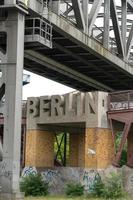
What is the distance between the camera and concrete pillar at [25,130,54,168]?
142 ft

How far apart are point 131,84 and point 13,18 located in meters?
31.3

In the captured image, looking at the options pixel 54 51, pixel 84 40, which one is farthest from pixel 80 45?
pixel 54 51

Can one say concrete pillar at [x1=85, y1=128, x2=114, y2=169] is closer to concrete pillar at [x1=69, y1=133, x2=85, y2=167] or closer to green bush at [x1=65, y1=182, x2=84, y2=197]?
green bush at [x1=65, y1=182, x2=84, y2=197]

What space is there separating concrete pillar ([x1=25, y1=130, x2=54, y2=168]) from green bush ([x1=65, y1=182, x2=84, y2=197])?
5175 millimetres

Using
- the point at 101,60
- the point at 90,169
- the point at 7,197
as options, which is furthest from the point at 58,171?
the point at 7,197

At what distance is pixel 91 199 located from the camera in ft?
114

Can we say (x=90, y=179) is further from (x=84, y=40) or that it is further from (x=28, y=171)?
(x=84, y=40)

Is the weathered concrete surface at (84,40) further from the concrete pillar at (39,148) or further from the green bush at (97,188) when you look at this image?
the green bush at (97,188)

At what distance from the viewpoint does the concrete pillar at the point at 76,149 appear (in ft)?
162

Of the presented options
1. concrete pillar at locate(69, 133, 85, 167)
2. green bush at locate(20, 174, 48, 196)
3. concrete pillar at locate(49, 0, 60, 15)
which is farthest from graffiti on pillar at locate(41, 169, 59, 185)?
concrete pillar at locate(49, 0, 60, 15)

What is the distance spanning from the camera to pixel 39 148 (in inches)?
1715

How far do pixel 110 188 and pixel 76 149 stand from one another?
47.8ft

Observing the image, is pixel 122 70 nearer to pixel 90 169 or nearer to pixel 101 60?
pixel 101 60

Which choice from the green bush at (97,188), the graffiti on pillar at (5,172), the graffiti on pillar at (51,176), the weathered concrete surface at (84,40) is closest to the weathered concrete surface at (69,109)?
the weathered concrete surface at (84,40)
